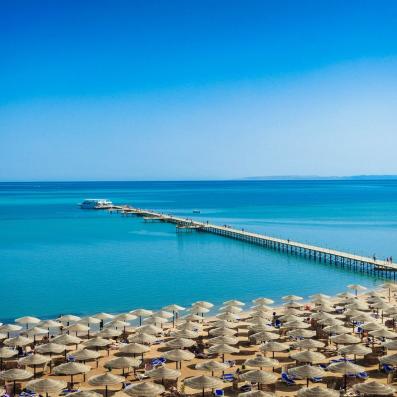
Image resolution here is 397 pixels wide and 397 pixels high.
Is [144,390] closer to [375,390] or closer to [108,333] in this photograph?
[375,390]

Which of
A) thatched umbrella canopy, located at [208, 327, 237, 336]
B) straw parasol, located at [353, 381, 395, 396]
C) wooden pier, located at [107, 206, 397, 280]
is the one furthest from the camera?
wooden pier, located at [107, 206, 397, 280]

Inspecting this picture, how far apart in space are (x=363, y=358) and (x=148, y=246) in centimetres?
5061

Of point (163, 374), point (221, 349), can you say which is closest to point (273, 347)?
point (221, 349)

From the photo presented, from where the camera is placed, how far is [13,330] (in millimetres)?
31172

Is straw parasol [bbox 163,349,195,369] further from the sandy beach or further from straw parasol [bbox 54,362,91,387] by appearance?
straw parasol [bbox 54,362,91,387]

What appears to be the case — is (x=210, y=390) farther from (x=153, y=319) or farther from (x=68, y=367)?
(x=153, y=319)

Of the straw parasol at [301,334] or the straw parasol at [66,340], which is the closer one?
the straw parasol at [66,340]

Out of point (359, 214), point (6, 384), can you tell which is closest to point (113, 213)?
point (359, 214)

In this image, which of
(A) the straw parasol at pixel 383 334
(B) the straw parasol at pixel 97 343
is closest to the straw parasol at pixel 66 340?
(B) the straw parasol at pixel 97 343

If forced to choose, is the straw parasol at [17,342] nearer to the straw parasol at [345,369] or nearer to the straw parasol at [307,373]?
the straw parasol at [307,373]

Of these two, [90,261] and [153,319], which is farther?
[90,261]

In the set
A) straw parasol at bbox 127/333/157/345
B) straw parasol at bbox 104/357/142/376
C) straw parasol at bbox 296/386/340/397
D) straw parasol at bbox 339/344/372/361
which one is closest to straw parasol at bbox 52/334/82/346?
straw parasol at bbox 127/333/157/345

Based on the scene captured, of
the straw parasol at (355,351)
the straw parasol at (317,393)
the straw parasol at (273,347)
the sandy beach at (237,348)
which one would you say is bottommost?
the sandy beach at (237,348)

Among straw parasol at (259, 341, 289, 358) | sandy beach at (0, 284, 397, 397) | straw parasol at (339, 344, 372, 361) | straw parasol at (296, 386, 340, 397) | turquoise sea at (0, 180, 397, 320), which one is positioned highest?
straw parasol at (296, 386, 340, 397)
